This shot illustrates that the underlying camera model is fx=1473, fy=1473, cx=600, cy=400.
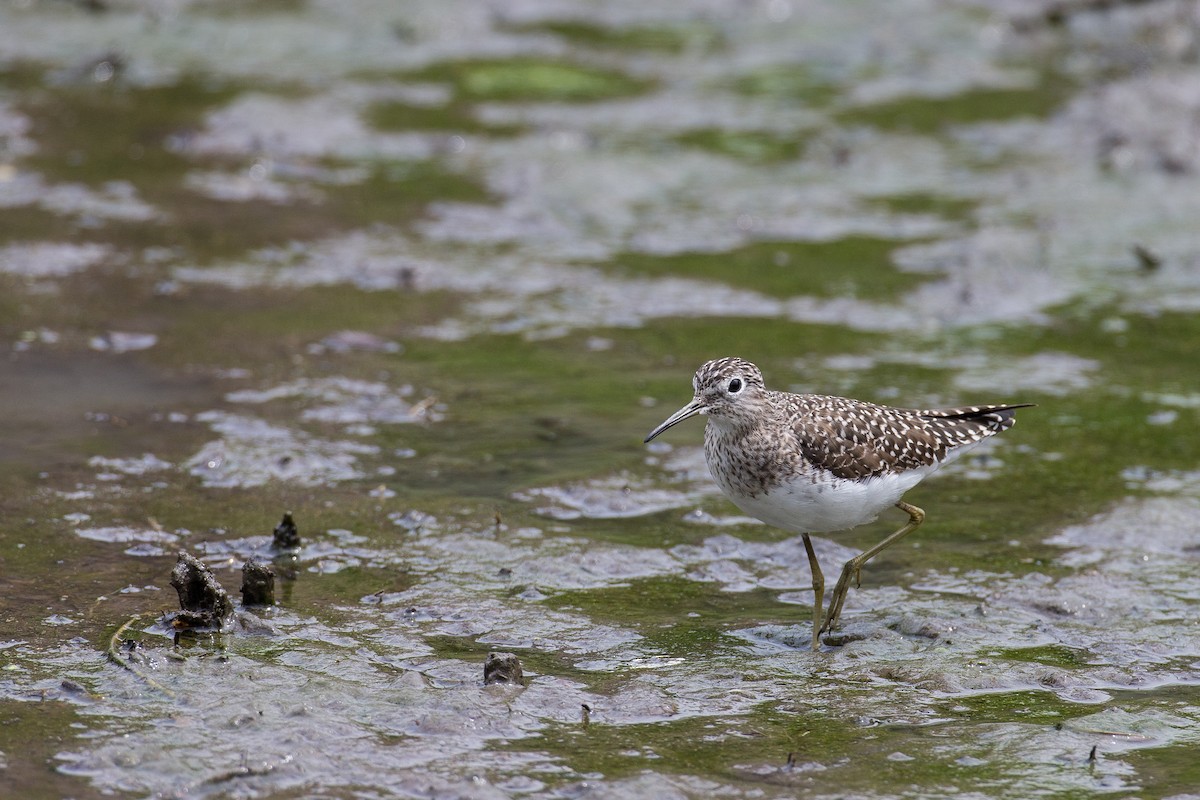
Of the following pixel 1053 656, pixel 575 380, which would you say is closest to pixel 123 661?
pixel 1053 656

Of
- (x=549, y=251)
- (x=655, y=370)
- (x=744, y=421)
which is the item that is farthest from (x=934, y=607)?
(x=549, y=251)

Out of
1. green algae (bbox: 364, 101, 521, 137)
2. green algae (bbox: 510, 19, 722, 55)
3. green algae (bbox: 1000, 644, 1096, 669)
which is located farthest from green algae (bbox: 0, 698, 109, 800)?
green algae (bbox: 510, 19, 722, 55)

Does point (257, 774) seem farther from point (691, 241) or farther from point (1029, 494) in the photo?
point (691, 241)

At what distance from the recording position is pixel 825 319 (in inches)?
427

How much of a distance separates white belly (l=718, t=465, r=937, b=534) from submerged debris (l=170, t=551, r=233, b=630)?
2.36m

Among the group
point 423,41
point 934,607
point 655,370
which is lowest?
point 934,607

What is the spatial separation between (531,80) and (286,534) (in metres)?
9.63

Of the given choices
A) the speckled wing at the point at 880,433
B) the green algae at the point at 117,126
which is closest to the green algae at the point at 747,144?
the green algae at the point at 117,126

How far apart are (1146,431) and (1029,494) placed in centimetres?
122

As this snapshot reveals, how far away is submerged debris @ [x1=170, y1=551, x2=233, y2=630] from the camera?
636 centimetres

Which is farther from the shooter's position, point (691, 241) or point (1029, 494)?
point (691, 241)

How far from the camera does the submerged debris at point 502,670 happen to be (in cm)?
604

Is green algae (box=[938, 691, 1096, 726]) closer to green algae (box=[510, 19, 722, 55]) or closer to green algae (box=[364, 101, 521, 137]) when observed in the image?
green algae (box=[364, 101, 521, 137])

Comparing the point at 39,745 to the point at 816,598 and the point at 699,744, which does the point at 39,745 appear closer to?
the point at 699,744
